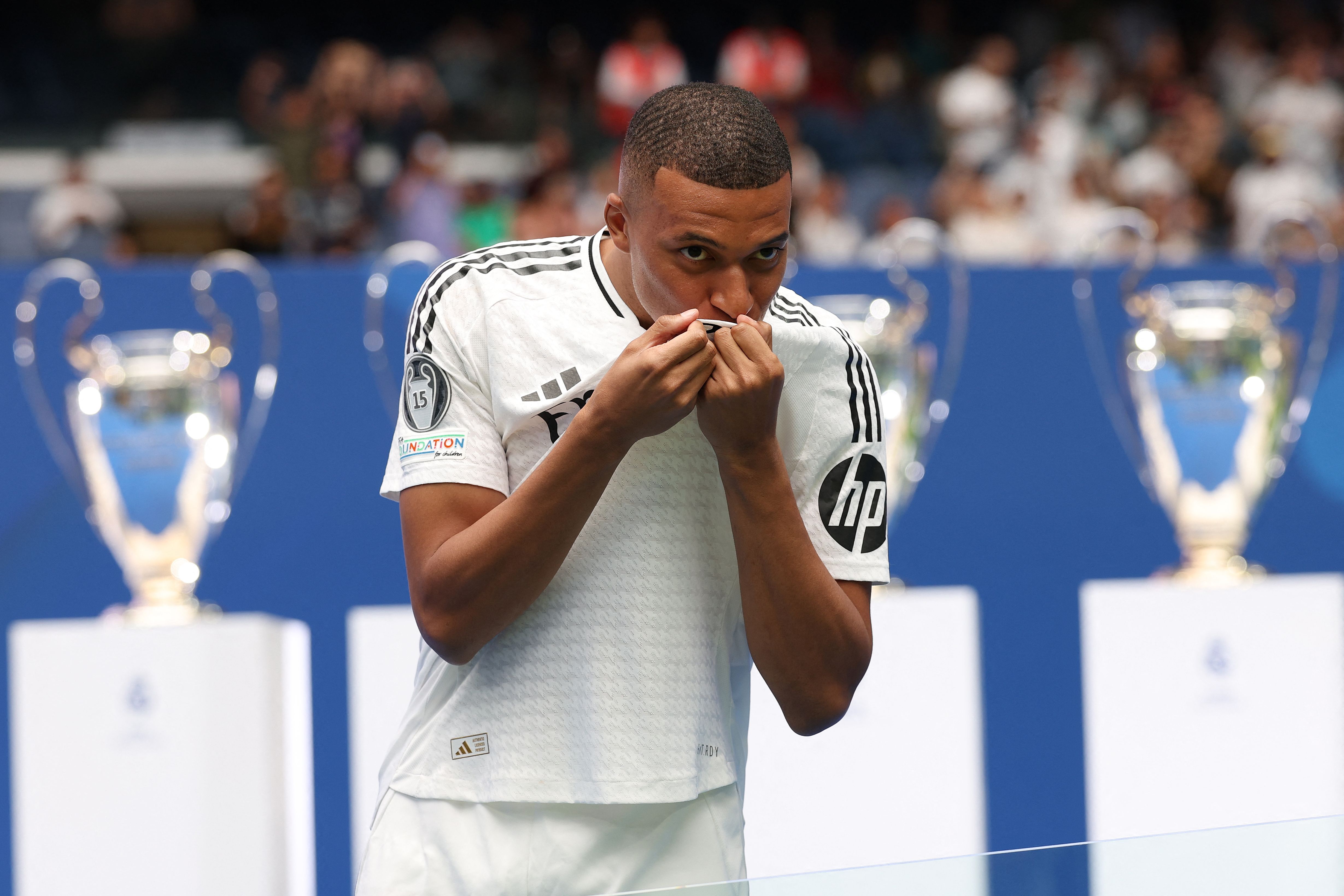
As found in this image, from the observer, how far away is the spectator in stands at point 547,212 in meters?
4.68

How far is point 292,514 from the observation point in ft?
10.0

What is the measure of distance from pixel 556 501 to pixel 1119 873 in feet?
1.45

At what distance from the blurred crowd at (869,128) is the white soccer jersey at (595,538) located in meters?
2.87

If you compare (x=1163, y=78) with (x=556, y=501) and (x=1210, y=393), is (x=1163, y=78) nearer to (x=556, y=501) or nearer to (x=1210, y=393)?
(x=1210, y=393)

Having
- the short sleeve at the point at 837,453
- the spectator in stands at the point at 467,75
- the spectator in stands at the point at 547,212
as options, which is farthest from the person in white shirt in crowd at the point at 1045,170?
the short sleeve at the point at 837,453

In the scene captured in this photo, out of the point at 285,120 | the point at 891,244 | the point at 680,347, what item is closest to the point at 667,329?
the point at 680,347

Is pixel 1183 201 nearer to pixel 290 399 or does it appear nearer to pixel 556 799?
pixel 290 399

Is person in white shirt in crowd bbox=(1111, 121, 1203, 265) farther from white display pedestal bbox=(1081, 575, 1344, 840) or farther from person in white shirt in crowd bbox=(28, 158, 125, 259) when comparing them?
person in white shirt in crowd bbox=(28, 158, 125, 259)

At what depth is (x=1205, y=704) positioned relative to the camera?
2.31m

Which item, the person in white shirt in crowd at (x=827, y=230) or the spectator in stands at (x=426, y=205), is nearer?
the person in white shirt in crowd at (x=827, y=230)

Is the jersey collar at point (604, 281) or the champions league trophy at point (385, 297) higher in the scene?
the champions league trophy at point (385, 297)

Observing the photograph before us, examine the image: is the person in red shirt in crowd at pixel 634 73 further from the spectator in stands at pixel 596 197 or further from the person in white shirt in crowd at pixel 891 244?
the person in white shirt in crowd at pixel 891 244

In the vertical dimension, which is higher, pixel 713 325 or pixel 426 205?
pixel 426 205

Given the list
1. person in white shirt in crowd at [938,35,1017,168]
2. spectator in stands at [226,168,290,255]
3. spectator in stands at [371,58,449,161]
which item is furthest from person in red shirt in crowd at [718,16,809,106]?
spectator in stands at [226,168,290,255]
